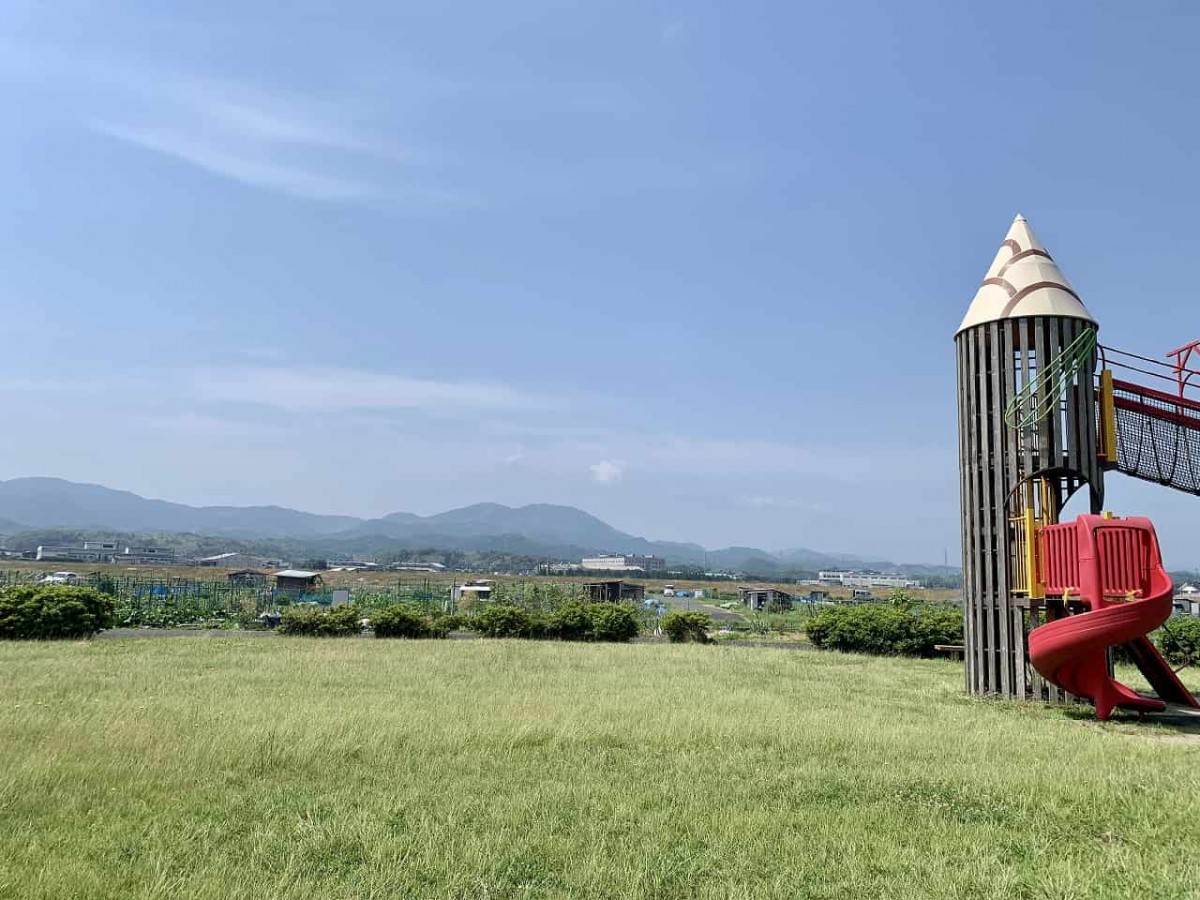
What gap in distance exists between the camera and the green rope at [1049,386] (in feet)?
50.8

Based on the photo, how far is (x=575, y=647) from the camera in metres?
26.0

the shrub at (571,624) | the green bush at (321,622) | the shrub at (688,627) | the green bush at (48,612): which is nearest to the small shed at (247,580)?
the green bush at (321,622)

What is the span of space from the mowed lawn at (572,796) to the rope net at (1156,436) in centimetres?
544

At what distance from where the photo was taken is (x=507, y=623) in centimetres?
3030

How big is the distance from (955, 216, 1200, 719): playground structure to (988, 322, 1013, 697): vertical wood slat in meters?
0.02

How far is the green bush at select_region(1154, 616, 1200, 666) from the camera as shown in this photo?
77.5 ft

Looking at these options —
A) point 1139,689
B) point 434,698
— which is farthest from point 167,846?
point 1139,689

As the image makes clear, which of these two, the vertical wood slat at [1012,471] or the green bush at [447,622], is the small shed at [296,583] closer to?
the green bush at [447,622]

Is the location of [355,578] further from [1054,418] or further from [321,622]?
[1054,418]

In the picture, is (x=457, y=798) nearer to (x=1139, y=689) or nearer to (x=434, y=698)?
(x=434, y=698)

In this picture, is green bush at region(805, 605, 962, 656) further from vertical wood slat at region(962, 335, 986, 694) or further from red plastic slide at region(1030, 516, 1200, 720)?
red plastic slide at region(1030, 516, 1200, 720)

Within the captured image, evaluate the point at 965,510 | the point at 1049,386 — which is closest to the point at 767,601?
the point at 965,510

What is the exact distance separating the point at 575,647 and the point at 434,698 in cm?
1224

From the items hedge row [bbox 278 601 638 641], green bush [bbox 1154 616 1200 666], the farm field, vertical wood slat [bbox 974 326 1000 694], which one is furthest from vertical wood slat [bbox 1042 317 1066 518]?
the farm field
